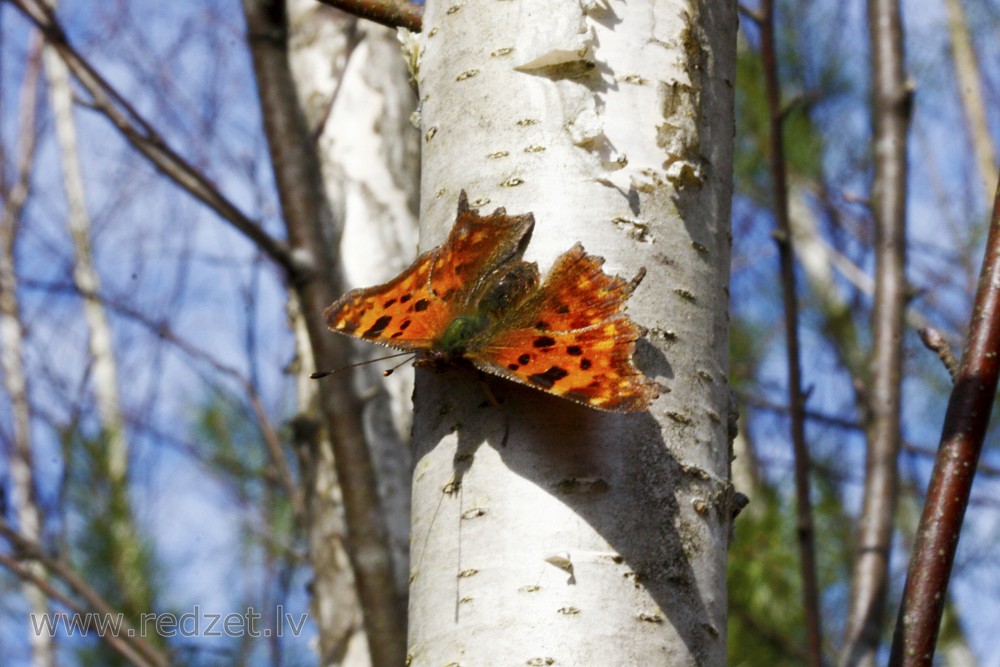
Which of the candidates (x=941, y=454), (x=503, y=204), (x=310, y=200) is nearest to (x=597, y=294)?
(x=503, y=204)

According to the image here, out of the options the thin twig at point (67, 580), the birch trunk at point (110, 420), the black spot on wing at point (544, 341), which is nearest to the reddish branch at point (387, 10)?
the black spot on wing at point (544, 341)

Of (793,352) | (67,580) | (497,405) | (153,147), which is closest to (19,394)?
(67,580)

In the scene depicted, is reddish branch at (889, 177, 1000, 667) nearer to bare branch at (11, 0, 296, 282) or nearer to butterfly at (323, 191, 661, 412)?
butterfly at (323, 191, 661, 412)

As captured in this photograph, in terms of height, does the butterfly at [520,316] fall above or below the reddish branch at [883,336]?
below

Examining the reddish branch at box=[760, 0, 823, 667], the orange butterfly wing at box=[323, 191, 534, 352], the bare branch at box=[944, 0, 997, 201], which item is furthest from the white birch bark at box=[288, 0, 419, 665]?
the bare branch at box=[944, 0, 997, 201]

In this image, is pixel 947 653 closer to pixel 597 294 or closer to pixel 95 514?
pixel 95 514

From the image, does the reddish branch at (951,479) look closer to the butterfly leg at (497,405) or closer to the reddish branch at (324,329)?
the butterfly leg at (497,405)
